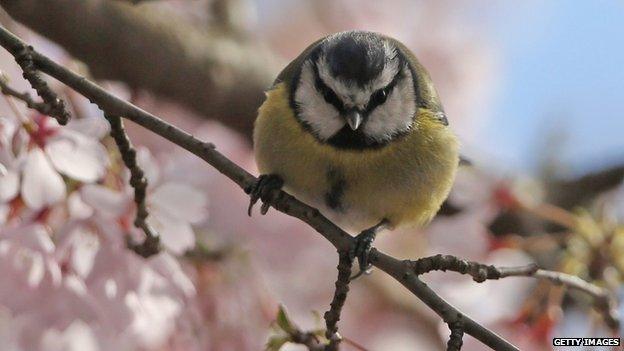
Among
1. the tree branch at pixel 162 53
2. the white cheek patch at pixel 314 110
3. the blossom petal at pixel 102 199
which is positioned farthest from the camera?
the tree branch at pixel 162 53

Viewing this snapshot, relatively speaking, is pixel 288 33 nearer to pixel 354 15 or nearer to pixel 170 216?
pixel 354 15

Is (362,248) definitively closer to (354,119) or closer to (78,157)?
(354,119)

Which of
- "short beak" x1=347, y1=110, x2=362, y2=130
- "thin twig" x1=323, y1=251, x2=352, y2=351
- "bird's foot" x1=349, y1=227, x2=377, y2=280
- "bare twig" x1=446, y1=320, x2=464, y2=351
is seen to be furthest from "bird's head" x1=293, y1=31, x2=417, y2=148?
"bare twig" x1=446, y1=320, x2=464, y2=351

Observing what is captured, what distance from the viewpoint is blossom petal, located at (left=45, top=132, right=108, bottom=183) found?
110cm

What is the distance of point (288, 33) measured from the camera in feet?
9.14

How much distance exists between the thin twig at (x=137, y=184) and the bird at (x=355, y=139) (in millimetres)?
161

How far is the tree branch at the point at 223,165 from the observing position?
948 mm

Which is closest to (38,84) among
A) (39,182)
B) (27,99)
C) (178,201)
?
(27,99)

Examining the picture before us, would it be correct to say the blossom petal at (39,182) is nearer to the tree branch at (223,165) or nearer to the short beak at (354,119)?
the tree branch at (223,165)

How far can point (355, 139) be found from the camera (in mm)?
1309

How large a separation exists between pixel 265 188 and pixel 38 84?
40cm

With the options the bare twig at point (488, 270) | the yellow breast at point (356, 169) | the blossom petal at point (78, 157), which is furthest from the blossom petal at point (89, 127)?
the bare twig at point (488, 270)

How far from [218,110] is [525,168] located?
3.46 feet

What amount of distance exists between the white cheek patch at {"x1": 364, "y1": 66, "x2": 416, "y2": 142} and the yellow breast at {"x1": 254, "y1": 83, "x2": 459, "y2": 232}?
2 cm
